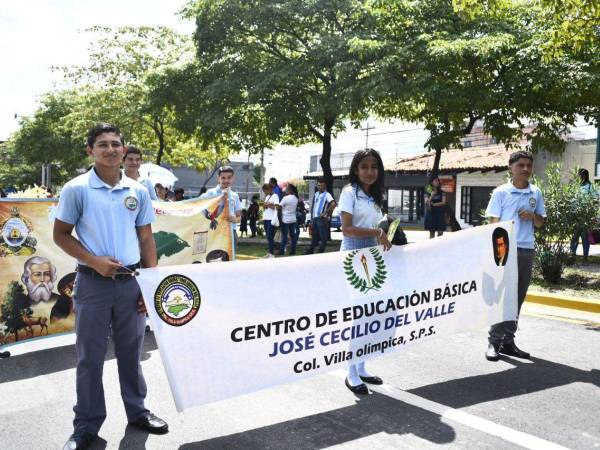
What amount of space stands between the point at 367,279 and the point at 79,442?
6.93 ft

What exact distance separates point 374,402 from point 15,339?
132 inches

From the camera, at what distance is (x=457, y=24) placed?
15.5m

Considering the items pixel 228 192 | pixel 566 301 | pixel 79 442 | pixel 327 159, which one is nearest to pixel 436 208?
pixel 327 159

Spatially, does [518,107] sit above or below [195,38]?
below

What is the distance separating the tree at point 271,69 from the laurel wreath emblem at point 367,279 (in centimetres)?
1082

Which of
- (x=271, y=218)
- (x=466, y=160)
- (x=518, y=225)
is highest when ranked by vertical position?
(x=466, y=160)

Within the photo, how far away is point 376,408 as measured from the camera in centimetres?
405

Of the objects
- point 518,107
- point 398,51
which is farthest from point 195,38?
point 518,107

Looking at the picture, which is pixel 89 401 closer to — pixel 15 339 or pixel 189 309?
pixel 189 309

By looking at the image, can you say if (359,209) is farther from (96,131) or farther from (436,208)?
(436,208)

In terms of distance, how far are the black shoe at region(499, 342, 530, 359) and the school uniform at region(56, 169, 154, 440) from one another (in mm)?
3424

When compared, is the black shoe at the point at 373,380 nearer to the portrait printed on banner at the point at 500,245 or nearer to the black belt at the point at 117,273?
the portrait printed on banner at the point at 500,245

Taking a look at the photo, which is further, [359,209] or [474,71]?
[474,71]

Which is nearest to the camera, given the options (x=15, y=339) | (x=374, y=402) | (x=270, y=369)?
(x=270, y=369)
